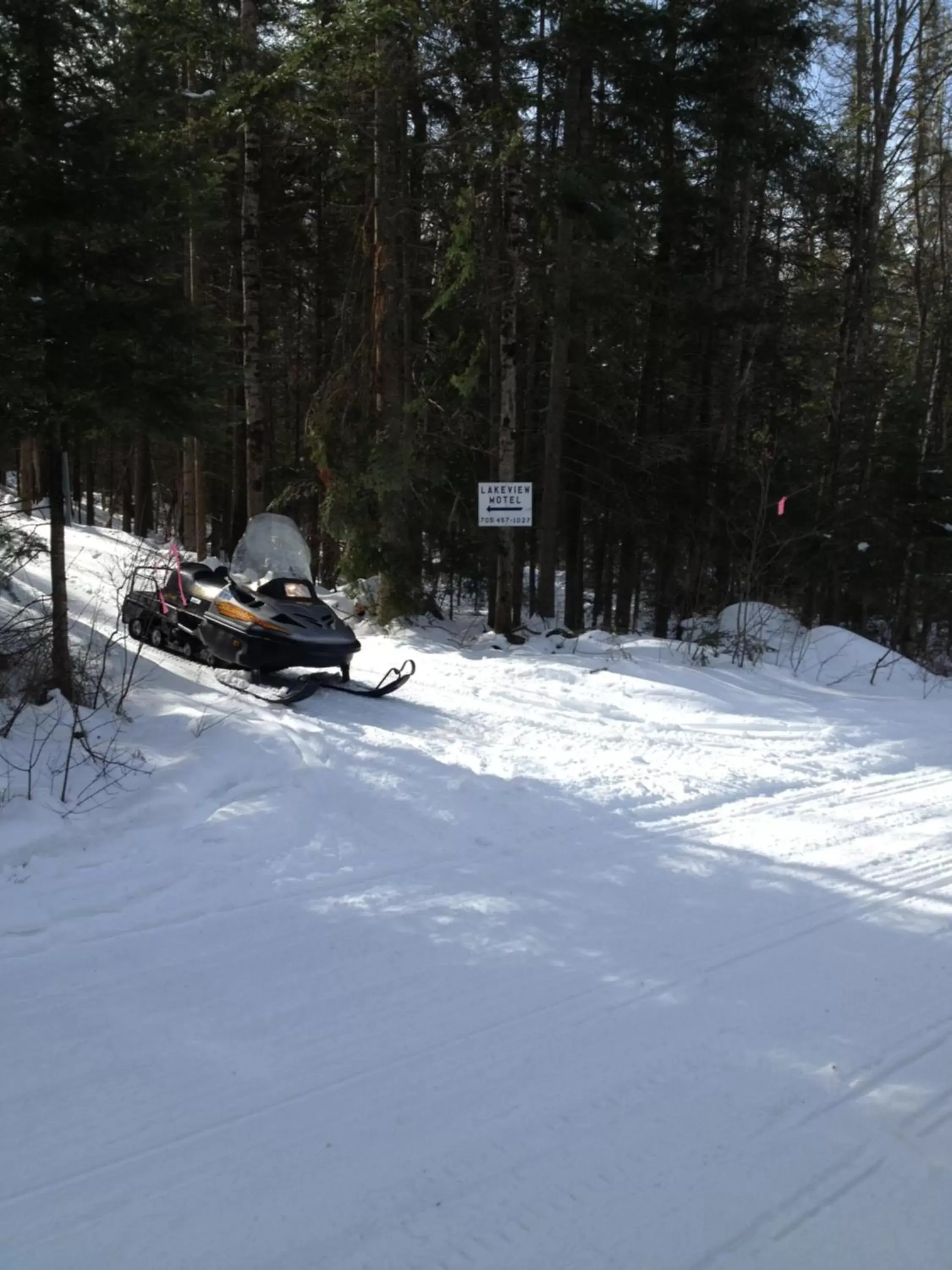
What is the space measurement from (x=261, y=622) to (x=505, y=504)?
415cm

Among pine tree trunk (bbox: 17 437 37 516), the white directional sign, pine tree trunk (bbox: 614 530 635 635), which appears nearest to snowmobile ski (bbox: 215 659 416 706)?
the white directional sign

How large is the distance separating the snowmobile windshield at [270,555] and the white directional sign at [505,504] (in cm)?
277

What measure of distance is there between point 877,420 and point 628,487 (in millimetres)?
8360

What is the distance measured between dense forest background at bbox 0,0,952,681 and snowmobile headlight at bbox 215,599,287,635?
162cm

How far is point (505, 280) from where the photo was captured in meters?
12.7

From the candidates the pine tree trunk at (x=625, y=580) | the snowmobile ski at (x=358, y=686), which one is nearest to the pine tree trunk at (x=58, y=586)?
the snowmobile ski at (x=358, y=686)

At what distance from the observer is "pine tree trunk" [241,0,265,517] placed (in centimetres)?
1294

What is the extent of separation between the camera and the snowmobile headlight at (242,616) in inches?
354

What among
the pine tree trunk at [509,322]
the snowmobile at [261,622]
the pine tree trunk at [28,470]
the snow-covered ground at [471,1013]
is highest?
the pine tree trunk at [509,322]

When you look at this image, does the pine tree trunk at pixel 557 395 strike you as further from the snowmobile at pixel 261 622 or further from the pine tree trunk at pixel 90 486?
the pine tree trunk at pixel 90 486

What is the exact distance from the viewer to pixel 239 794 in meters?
6.21

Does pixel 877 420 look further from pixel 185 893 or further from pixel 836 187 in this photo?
pixel 185 893

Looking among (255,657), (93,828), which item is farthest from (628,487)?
(93,828)

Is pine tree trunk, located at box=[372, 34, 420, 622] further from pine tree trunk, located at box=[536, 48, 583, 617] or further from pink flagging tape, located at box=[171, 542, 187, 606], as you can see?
pink flagging tape, located at box=[171, 542, 187, 606]
